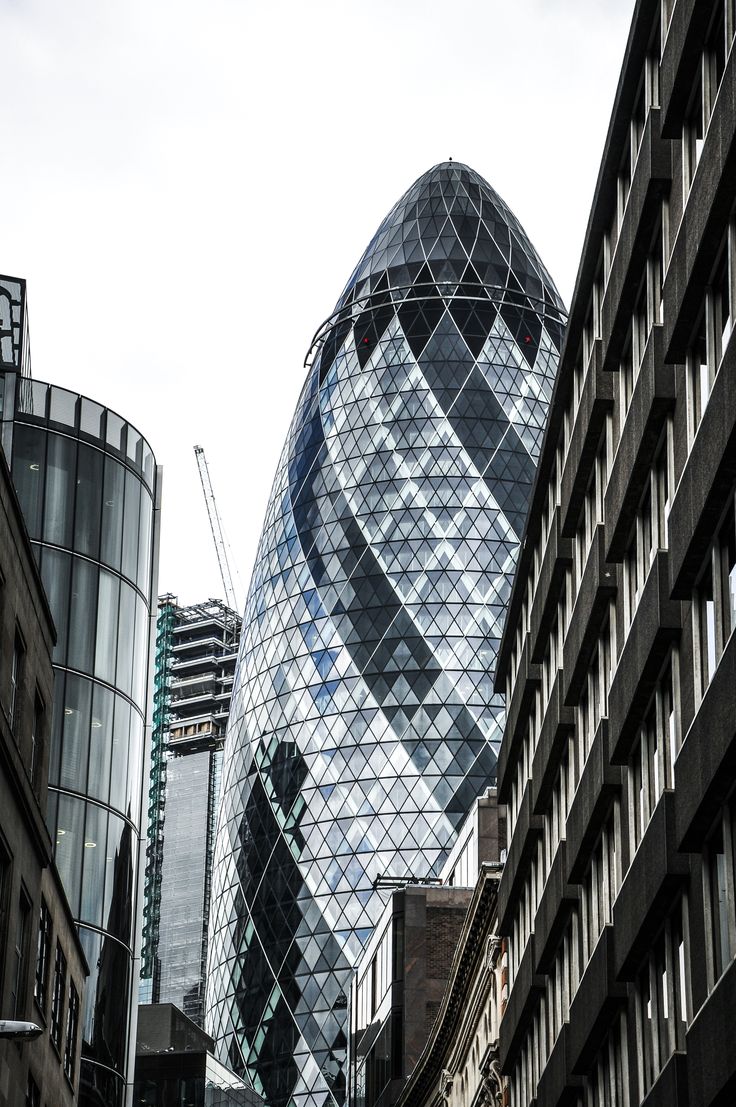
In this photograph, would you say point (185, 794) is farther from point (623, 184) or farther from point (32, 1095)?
point (623, 184)

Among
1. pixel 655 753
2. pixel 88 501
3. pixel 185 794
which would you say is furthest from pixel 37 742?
pixel 185 794

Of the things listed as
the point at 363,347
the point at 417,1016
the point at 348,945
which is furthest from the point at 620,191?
the point at 363,347

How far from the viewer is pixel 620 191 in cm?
3120

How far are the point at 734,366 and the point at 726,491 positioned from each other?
5.48ft

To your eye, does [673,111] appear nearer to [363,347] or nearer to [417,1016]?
[417,1016]

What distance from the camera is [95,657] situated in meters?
44.8

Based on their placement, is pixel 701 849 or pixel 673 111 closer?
pixel 701 849

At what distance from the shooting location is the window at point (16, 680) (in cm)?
2939

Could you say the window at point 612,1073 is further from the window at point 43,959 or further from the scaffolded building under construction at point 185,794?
the scaffolded building under construction at point 185,794

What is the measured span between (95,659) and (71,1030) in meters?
9.45

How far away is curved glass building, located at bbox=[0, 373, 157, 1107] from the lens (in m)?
42.8

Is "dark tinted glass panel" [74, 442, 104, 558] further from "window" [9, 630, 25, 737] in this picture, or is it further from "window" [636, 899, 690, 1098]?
"window" [636, 899, 690, 1098]

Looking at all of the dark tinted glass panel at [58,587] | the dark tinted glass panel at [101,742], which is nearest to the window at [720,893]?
the dark tinted glass panel at [101,742]

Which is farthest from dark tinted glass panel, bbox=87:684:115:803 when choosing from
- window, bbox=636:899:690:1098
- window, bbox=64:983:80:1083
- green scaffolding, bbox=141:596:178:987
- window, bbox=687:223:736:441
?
green scaffolding, bbox=141:596:178:987
